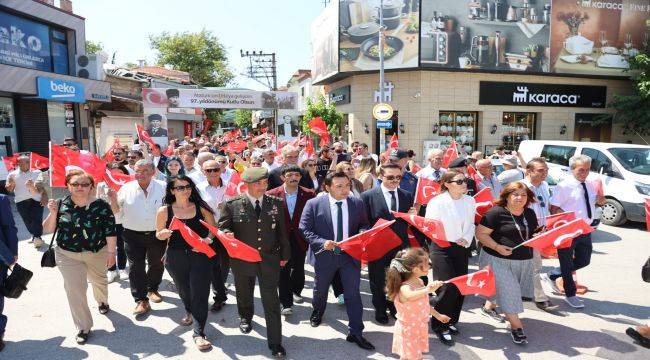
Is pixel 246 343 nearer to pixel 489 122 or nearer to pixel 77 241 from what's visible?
pixel 77 241

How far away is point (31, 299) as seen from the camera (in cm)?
568

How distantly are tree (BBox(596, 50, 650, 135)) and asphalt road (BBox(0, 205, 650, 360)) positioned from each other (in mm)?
19756

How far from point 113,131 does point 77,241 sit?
1801 cm

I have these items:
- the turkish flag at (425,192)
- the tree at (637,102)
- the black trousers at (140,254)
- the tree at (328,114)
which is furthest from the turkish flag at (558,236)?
the tree at (637,102)

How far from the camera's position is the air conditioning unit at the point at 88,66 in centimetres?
2036

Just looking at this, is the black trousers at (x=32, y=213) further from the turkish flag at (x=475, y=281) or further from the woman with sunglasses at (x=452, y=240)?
the turkish flag at (x=475, y=281)

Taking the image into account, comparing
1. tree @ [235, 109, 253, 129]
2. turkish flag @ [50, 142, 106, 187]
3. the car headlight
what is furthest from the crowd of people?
tree @ [235, 109, 253, 129]

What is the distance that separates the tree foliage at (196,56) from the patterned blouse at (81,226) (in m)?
44.6

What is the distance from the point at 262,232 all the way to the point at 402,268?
1.45 meters

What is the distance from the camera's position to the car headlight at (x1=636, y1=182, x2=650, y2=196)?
9.03 metres

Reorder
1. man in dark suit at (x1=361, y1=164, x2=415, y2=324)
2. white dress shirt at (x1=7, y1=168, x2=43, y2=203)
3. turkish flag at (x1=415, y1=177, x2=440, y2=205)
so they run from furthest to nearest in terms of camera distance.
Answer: white dress shirt at (x1=7, y1=168, x2=43, y2=203) < turkish flag at (x1=415, y1=177, x2=440, y2=205) < man in dark suit at (x1=361, y1=164, x2=415, y2=324)

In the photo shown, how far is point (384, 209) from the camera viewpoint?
486 centimetres

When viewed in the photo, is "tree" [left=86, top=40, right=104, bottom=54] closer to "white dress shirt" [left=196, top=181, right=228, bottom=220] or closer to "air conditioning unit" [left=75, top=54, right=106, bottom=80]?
"air conditioning unit" [left=75, top=54, right=106, bottom=80]

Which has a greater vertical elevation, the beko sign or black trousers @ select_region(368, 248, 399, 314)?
the beko sign
